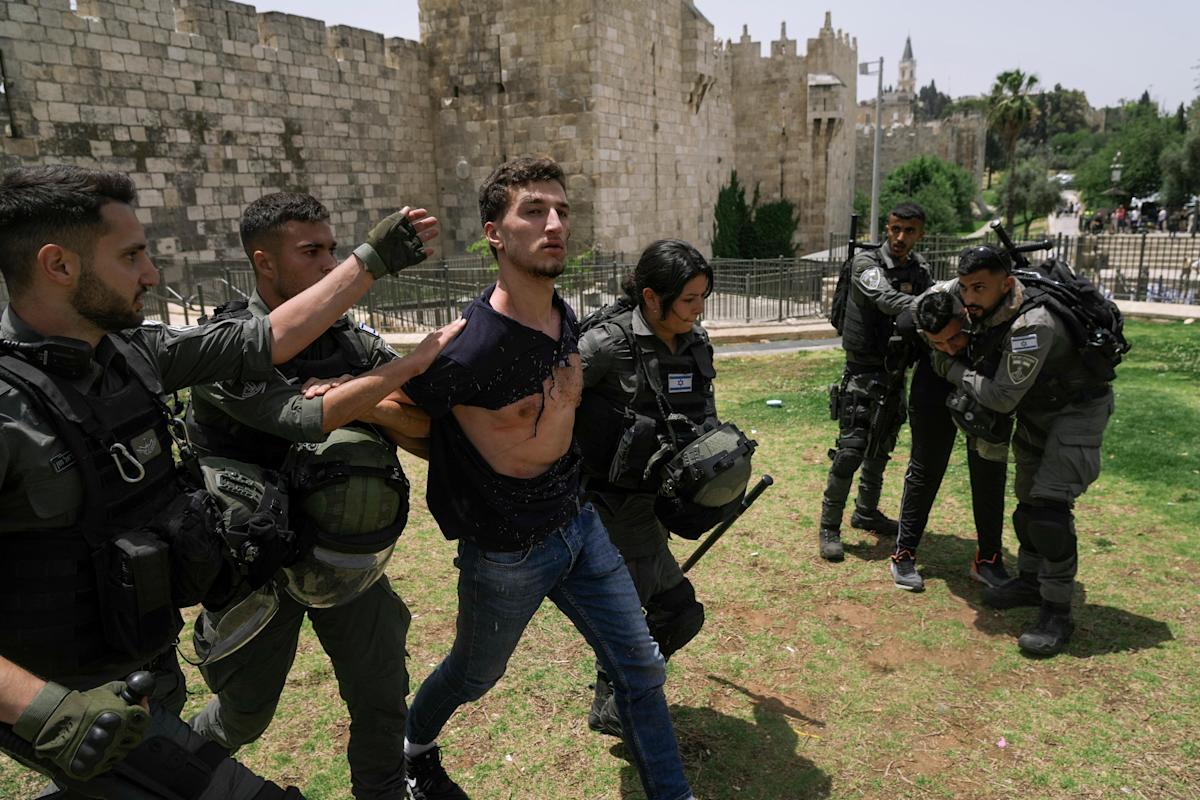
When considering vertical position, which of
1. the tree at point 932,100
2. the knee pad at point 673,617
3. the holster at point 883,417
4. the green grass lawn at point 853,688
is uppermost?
the tree at point 932,100

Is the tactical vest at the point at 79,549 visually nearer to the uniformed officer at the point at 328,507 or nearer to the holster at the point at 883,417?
the uniformed officer at the point at 328,507

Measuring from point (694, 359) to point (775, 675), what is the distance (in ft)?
5.33

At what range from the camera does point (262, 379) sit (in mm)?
2404

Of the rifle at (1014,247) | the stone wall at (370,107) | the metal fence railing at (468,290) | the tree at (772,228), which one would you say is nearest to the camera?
the rifle at (1014,247)

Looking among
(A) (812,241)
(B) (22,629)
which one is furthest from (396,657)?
(A) (812,241)

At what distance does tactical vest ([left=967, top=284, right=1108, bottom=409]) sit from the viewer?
396 cm

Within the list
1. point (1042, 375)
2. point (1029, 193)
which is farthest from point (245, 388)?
point (1029, 193)

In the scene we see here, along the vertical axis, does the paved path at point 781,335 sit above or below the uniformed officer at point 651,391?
below

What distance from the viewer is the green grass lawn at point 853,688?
3.22m

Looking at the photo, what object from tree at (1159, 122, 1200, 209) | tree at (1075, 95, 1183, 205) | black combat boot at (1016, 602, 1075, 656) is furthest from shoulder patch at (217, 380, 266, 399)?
tree at (1075, 95, 1183, 205)

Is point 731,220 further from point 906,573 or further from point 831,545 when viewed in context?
point 906,573

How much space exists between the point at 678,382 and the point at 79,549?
6.86ft

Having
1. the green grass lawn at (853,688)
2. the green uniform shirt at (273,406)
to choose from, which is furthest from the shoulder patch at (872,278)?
the green uniform shirt at (273,406)

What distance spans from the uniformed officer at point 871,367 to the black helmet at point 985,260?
37.9 inches
